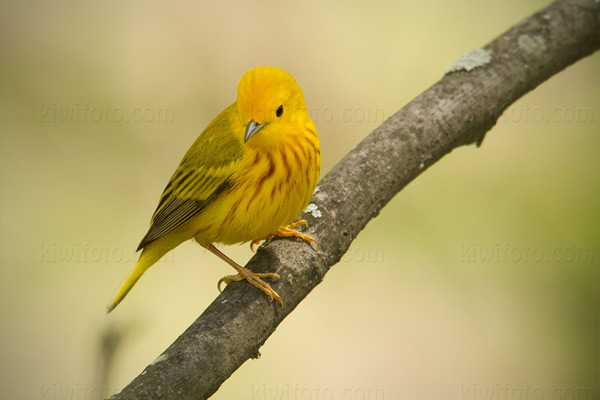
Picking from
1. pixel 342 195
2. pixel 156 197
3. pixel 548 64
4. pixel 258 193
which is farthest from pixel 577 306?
pixel 156 197

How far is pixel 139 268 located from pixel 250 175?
95 centimetres

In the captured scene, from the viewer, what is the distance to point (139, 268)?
11.7ft

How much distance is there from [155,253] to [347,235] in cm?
114

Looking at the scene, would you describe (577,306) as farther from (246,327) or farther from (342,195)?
(246,327)

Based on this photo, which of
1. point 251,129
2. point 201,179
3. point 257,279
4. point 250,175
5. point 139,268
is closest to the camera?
point 257,279

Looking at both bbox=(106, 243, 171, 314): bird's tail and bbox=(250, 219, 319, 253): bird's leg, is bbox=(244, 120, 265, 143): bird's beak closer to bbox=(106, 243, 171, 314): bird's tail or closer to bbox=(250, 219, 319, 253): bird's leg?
bbox=(250, 219, 319, 253): bird's leg

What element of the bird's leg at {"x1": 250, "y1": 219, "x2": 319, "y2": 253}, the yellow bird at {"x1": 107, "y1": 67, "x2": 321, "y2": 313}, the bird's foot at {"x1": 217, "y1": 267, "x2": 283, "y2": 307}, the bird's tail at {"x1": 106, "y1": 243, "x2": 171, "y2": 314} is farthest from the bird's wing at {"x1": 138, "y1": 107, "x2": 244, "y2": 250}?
the bird's foot at {"x1": 217, "y1": 267, "x2": 283, "y2": 307}

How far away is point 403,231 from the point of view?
5.52 metres

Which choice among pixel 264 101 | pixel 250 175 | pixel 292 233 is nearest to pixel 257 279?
pixel 292 233

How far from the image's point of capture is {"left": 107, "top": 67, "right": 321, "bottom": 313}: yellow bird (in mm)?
3115

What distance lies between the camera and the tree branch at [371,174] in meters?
2.40

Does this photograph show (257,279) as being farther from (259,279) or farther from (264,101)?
(264,101)

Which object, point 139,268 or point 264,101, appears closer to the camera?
point 264,101

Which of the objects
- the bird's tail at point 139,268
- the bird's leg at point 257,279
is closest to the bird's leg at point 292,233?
the bird's leg at point 257,279
